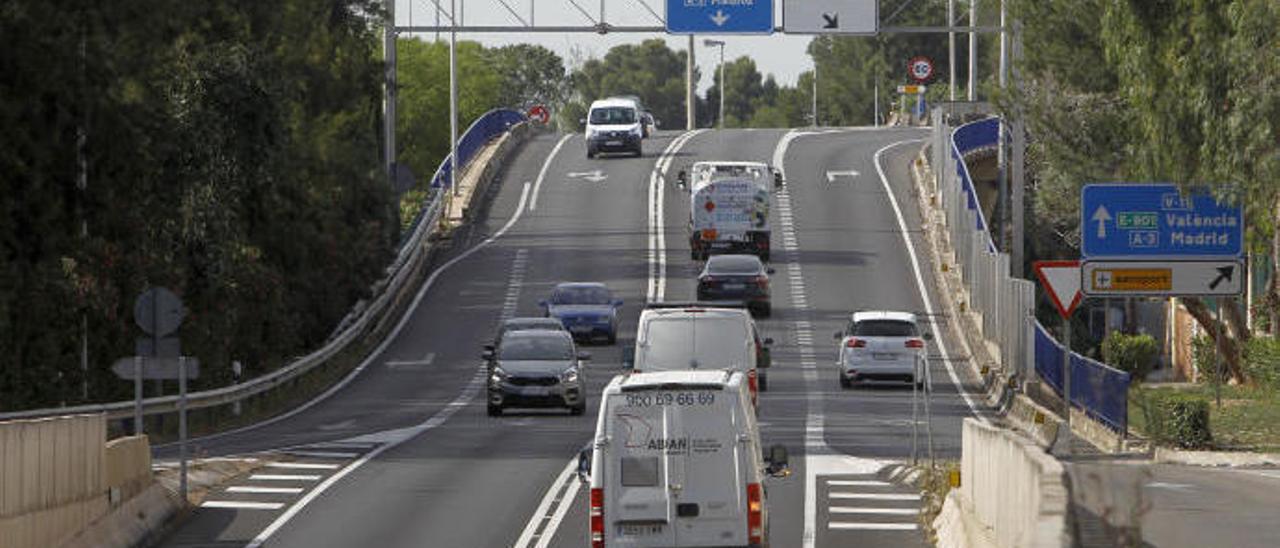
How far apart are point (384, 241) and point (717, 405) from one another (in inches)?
1925

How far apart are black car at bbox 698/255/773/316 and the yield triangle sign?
2913 cm

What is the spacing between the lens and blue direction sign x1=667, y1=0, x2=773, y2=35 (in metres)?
66.6

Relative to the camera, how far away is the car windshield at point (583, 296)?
63406 millimetres

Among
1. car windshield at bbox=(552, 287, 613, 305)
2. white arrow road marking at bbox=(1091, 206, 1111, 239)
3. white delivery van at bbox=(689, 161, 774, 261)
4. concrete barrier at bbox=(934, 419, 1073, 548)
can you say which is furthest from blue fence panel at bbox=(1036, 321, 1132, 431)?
white delivery van at bbox=(689, 161, 774, 261)

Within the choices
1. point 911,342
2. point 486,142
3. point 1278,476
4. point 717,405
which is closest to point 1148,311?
point 486,142

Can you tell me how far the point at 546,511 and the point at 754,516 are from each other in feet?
26.8

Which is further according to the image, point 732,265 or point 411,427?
point 732,265

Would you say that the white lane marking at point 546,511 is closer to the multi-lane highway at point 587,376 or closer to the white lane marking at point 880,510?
the multi-lane highway at point 587,376

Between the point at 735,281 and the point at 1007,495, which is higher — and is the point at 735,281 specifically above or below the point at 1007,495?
above

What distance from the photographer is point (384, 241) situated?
71250 millimetres

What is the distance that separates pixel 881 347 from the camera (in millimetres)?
53219

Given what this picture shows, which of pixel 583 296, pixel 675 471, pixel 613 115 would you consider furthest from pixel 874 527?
pixel 613 115

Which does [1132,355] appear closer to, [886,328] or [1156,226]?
[886,328]

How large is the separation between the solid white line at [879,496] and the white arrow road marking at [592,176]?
65105mm
